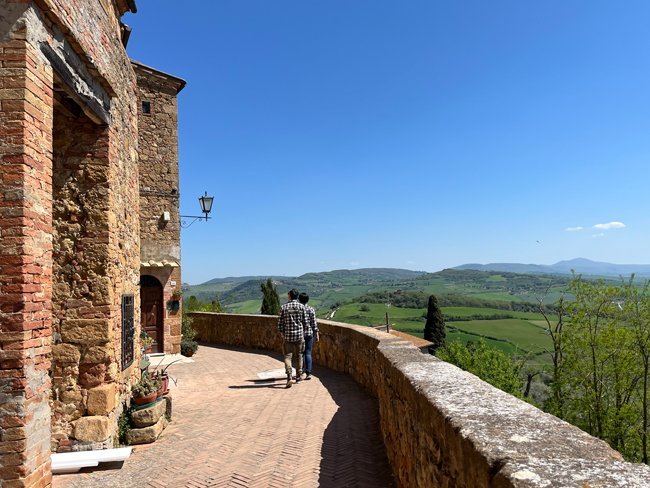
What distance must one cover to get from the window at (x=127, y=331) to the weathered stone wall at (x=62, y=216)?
6.7 inches

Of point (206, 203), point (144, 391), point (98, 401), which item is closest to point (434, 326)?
point (206, 203)

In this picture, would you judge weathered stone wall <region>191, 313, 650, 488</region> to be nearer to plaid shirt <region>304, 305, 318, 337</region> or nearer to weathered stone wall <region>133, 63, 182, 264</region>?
plaid shirt <region>304, 305, 318, 337</region>

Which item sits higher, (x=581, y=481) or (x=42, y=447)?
(x=581, y=481)

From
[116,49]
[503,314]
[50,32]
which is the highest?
[116,49]

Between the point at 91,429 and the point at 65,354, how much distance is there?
86 centimetres

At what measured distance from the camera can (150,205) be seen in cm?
1314

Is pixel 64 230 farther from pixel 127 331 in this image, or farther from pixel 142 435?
pixel 142 435

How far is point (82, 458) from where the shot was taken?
14.8ft

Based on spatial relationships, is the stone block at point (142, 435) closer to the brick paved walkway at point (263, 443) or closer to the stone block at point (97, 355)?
the brick paved walkway at point (263, 443)

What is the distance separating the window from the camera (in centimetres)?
560

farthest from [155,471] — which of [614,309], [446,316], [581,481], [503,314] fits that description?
[503,314]

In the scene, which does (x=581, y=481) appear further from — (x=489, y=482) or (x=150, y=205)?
(x=150, y=205)

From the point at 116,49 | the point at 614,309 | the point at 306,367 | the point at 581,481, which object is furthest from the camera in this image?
the point at 614,309

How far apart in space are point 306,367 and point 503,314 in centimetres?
Result: 8130
